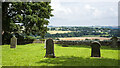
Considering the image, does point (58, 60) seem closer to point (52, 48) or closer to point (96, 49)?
point (52, 48)

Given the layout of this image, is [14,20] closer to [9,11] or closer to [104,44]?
[9,11]

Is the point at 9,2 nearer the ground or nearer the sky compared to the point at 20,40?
nearer the sky

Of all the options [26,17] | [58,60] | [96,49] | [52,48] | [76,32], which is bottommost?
[58,60]

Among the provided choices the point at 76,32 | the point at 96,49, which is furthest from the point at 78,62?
the point at 76,32

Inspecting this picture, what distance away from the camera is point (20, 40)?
95.6 feet

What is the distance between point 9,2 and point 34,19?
5767 millimetres

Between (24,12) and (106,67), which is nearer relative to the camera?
(106,67)

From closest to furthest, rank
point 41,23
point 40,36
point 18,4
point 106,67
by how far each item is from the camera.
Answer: point 106,67 → point 18,4 → point 41,23 → point 40,36

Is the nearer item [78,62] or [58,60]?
[78,62]

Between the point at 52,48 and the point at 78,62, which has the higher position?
the point at 52,48

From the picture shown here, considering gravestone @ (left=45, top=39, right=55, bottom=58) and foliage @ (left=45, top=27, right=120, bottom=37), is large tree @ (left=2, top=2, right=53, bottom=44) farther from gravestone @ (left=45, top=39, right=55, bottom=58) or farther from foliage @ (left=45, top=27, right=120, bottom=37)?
gravestone @ (left=45, top=39, right=55, bottom=58)

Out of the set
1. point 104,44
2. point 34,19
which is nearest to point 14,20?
point 34,19

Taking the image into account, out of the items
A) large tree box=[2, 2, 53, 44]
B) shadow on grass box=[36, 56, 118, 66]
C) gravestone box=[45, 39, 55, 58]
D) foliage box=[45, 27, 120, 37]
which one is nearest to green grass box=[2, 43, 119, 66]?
shadow on grass box=[36, 56, 118, 66]

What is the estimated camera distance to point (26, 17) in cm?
2777
